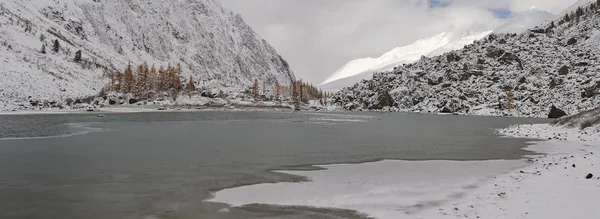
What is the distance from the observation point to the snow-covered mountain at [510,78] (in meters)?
124

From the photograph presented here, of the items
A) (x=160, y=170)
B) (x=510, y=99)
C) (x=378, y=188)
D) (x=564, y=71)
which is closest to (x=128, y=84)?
(x=510, y=99)

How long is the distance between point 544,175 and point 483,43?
186062 mm

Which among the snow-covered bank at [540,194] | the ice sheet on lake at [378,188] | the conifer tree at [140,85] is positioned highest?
the conifer tree at [140,85]

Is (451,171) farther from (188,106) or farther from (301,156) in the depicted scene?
(188,106)

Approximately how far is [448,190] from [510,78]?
485ft

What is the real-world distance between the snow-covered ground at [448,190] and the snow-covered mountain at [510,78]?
8846 cm

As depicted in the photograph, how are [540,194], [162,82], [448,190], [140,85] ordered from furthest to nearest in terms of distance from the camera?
1. [162,82]
2. [140,85]
3. [448,190]
4. [540,194]

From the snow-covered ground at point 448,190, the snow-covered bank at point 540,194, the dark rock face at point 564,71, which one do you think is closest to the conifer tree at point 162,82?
the dark rock face at point 564,71

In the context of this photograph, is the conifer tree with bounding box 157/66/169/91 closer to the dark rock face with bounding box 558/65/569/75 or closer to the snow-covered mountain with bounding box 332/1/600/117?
the snow-covered mountain with bounding box 332/1/600/117

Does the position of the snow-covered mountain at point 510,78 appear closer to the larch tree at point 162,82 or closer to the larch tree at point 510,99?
the larch tree at point 510,99

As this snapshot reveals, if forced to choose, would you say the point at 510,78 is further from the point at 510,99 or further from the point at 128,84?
the point at 128,84

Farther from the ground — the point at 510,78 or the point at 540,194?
the point at 510,78

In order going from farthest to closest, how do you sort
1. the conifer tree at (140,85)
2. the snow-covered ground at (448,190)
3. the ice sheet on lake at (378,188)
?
the conifer tree at (140,85)
the ice sheet on lake at (378,188)
the snow-covered ground at (448,190)

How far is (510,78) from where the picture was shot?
148000mm
